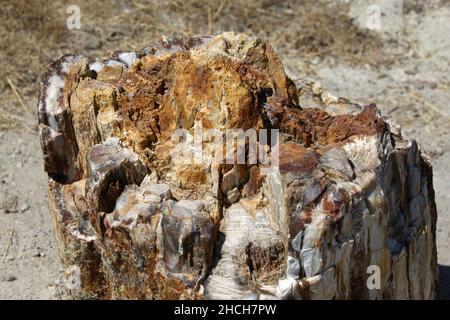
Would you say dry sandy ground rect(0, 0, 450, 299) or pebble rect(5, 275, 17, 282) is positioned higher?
dry sandy ground rect(0, 0, 450, 299)

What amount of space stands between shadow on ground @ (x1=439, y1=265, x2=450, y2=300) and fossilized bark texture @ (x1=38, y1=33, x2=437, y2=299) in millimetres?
674

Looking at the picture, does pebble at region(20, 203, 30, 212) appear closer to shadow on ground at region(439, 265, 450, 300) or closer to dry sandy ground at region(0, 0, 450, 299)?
dry sandy ground at region(0, 0, 450, 299)

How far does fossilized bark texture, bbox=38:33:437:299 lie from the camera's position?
10.1 feet

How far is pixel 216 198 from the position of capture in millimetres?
3266

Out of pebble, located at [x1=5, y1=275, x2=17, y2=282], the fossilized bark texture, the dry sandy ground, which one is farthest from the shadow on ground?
pebble, located at [x1=5, y1=275, x2=17, y2=282]

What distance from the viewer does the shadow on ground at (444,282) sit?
4.54 m

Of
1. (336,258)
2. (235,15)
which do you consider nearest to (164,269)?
(336,258)

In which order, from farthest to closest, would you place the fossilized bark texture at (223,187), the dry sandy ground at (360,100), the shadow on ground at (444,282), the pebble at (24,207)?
1. the pebble at (24,207)
2. the dry sandy ground at (360,100)
3. the shadow on ground at (444,282)
4. the fossilized bark texture at (223,187)

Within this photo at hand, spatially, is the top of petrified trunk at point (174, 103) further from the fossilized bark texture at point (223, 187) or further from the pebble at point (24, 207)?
the pebble at point (24, 207)

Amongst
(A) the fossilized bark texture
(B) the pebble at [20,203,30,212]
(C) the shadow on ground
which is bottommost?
(C) the shadow on ground

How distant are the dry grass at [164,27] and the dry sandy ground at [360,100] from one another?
11 centimetres

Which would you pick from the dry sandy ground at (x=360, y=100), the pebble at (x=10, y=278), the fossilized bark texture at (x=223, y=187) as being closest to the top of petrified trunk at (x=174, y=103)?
the fossilized bark texture at (x=223, y=187)

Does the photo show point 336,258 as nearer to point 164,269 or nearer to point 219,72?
point 164,269
